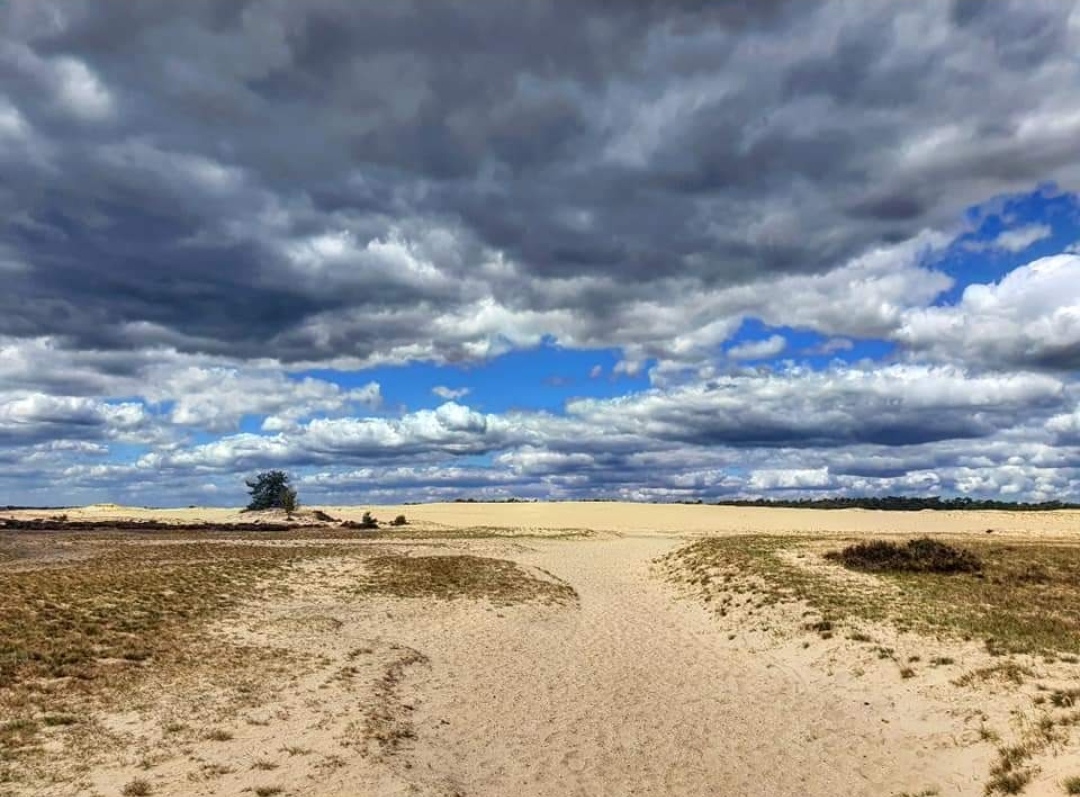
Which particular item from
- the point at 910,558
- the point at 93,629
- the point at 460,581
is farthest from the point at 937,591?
the point at 93,629

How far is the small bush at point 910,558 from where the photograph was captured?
2964 cm

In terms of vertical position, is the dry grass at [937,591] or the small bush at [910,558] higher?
the small bush at [910,558]

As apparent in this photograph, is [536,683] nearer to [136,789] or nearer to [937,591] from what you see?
[136,789]

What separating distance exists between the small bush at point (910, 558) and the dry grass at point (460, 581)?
11461mm

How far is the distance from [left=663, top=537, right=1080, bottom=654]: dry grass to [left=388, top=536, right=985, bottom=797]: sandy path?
3.57 meters

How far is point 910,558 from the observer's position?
30531 millimetres

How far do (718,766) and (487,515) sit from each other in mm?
93276

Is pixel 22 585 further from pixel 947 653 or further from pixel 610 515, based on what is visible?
pixel 610 515

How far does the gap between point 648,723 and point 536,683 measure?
3493 mm

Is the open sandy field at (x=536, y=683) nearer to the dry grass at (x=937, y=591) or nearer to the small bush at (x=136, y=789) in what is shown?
the small bush at (x=136, y=789)

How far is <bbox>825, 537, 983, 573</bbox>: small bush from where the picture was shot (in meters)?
29.6

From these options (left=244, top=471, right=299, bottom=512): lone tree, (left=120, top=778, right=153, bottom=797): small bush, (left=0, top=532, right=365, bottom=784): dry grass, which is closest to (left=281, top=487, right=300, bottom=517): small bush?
(left=244, top=471, right=299, bottom=512): lone tree

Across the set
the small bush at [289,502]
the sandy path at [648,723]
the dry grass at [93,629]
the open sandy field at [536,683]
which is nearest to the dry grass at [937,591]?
the open sandy field at [536,683]

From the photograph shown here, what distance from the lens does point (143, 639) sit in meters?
19.0
